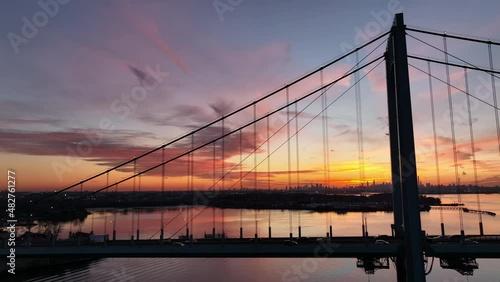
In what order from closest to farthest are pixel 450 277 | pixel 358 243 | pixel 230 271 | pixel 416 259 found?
pixel 416 259 < pixel 358 243 < pixel 450 277 < pixel 230 271

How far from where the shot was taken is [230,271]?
43.0 meters

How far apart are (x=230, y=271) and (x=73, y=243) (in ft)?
73.1

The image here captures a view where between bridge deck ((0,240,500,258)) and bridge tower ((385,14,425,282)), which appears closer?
bridge tower ((385,14,425,282))

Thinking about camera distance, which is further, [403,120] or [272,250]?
[272,250]

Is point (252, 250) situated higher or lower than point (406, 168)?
→ lower

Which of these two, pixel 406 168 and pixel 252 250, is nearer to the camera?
pixel 406 168

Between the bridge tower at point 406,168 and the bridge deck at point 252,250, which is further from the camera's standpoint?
the bridge deck at point 252,250

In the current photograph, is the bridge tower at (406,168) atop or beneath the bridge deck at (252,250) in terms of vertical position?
atop

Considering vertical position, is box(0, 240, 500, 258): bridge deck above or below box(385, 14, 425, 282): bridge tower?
below

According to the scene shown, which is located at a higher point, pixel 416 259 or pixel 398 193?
pixel 398 193

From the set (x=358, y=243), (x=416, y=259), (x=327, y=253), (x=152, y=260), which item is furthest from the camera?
(x=152, y=260)

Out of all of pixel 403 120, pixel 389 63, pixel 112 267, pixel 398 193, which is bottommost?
pixel 112 267

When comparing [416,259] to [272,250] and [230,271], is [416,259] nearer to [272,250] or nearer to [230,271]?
[272,250]

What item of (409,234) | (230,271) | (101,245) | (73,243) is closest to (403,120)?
(409,234)
